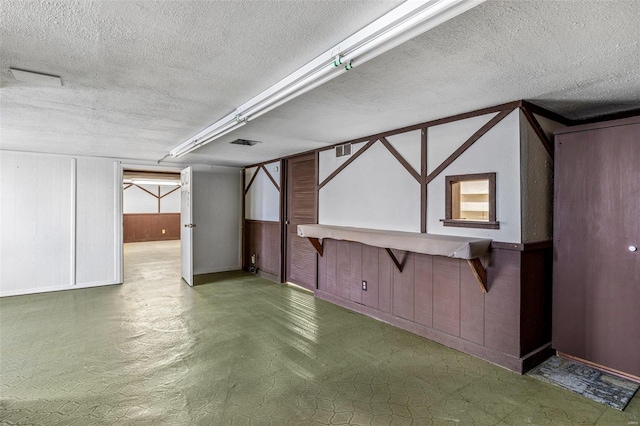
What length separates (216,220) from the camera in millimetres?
7004

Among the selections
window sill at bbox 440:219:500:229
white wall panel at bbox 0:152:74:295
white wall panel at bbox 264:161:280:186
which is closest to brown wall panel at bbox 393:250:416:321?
window sill at bbox 440:219:500:229

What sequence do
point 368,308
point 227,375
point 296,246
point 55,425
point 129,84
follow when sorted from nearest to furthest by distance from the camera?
point 55,425
point 129,84
point 227,375
point 368,308
point 296,246

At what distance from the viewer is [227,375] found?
264 cm

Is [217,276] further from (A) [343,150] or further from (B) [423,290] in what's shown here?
(B) [423,290]

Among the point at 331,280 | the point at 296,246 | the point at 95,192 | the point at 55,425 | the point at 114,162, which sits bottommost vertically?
the point at 55,425

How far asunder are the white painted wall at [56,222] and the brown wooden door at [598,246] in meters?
6.50

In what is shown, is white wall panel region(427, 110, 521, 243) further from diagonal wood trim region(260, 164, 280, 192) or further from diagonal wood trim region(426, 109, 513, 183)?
diagonal wood trim region(260, 164, 280, 192)

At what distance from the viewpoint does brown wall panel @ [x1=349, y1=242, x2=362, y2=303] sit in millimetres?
4270

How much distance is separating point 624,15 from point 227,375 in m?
3.30

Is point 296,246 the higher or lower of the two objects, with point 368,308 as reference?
higher

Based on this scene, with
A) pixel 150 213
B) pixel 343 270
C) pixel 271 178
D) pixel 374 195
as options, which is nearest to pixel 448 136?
pixel 374 195

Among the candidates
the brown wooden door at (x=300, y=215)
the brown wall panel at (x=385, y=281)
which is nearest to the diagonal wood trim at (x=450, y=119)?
the brown wooden door at (x=300, y=215)

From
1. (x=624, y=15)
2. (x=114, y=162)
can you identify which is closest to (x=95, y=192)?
(x=114, y=162)

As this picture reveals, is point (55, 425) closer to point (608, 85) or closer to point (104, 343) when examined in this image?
point (104, 343)
